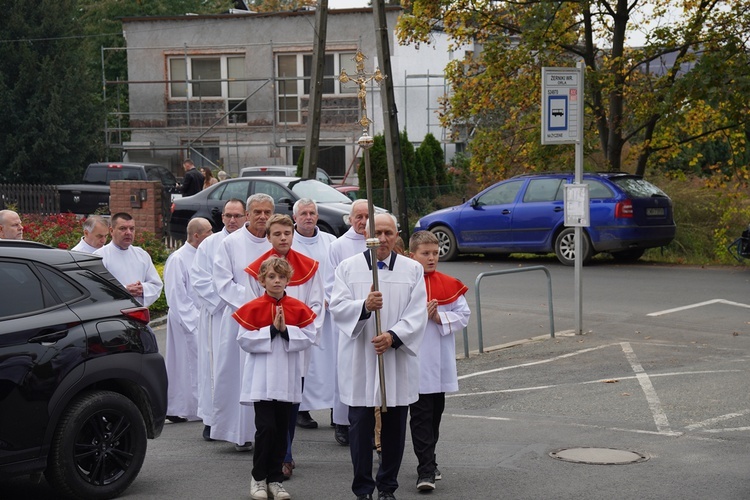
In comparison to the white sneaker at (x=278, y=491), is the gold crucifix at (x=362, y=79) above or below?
above

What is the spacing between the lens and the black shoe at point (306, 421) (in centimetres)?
1005

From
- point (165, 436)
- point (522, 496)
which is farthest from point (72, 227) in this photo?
point (522, 496)

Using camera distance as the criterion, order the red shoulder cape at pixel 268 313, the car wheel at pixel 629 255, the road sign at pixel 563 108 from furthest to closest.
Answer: the car wheel at pixel 629 255 < the road sign at pixel 563 108 < the red shoulder cape at pixel 268 313

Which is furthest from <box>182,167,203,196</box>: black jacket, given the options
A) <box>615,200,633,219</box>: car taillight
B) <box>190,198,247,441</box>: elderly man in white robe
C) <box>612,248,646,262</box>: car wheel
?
<box>190,198,247,441</box>: elderly man in white robe

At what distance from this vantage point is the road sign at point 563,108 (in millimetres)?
14523

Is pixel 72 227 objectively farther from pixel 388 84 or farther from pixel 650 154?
pixel 650 154

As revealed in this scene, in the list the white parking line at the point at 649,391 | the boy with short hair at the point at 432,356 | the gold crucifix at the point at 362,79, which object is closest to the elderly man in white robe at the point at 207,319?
the boy with short hair at the point at 432,356

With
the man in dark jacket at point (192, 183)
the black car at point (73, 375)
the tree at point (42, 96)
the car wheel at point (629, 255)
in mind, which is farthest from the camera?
the tree at point (42, 96)

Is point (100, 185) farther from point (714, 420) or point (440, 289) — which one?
point (440, 289)

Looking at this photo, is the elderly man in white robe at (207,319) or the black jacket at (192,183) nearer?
the elderly man in white robe at (207,319)

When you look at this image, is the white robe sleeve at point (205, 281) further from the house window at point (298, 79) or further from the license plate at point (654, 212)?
the house window at point (298, 79)

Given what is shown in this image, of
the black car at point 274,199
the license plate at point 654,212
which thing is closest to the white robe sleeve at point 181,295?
the black car at point 274,199

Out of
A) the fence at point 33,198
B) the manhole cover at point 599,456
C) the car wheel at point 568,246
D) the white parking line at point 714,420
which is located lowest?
the white parking line at point 714,420

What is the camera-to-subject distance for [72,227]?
21797 mm
